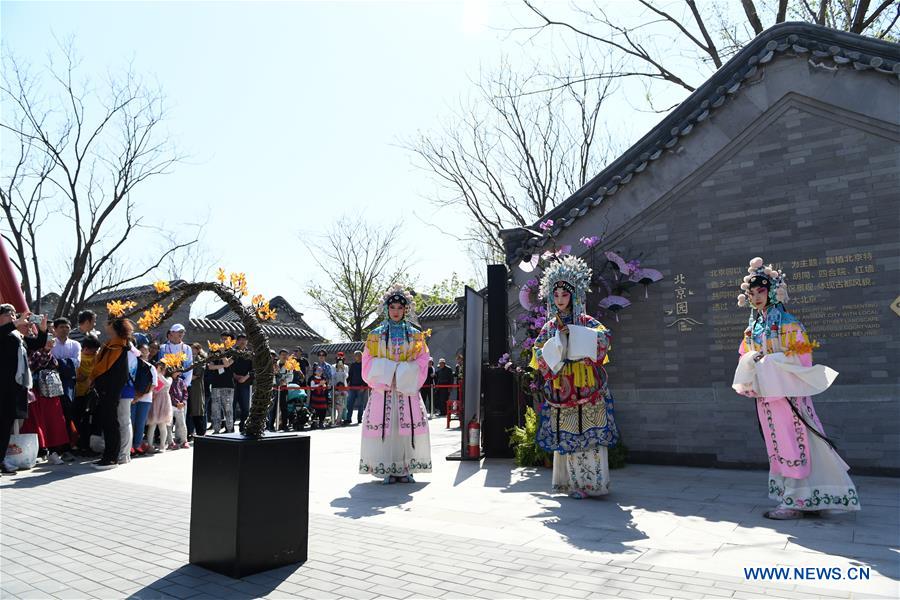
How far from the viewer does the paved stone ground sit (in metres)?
3.60

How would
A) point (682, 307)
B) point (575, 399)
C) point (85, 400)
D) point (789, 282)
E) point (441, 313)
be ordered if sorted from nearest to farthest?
point (575, 399) < point (789, 282) < point (682, 307) < point (85, 400) < point (441, 313)

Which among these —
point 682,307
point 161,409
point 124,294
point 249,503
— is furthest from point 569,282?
point 124,294

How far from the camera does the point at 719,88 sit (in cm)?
868

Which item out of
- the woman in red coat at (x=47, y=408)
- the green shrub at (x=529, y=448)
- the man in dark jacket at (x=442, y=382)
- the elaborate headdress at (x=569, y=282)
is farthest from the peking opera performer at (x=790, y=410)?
the man in dark jacket at (x=442, y=382)

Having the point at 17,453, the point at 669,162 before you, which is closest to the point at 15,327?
the point at 17,453

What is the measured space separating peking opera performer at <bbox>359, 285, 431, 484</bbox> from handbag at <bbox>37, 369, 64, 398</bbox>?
441cm

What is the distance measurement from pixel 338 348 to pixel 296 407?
44.6ft

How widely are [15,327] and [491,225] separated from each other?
51.5 ft

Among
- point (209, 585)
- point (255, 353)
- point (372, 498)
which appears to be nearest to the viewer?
point (209, 585)

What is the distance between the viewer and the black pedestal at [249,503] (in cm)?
387

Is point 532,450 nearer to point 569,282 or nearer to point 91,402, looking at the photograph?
point 569,282

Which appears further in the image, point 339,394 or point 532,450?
point 339,394

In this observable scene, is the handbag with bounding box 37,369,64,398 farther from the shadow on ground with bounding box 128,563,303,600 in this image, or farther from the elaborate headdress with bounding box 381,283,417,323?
the shadow on ground with bounding box 128,563,303,600

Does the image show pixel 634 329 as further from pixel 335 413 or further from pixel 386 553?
pixel 335 413
